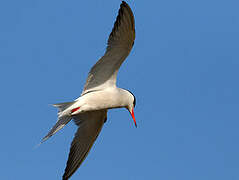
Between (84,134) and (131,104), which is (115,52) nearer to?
(131,104)

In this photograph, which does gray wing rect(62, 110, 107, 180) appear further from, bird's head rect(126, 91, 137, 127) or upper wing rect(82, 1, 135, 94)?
upper wing rect(82, 1, 135, 94)

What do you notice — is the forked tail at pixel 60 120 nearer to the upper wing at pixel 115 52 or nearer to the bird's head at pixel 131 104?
the upper wing at pixel 115 52

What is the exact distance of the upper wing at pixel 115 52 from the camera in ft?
21.5

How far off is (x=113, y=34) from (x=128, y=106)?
151 centimetres

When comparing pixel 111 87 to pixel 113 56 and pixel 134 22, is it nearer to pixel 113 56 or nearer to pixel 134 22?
pixel 113 56

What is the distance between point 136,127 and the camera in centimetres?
745

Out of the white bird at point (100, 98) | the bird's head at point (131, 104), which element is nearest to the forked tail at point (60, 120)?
the white bird at point (100, 98)

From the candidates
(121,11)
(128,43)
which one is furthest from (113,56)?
(121,11)

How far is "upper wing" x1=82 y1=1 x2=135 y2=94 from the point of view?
6.54 m

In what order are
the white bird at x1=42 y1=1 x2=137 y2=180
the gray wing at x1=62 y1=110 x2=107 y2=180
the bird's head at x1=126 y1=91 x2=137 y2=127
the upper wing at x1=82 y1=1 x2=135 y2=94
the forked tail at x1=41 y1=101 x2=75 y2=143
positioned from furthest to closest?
the gray wing at x1=62 y1=110 x2=107 y2=180 < the bird's head at x1=126 y1=91 x2=137 y2=127 < the forked tail at x1=41 y1=101 x2=75 y2=143 < the white bird at x1=42 y1=1 x2=137 y2=180 < the upper wing at x1=82 y1=1 x2=135 y2=94

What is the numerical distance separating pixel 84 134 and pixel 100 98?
3.82 ft

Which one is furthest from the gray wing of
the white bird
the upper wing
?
the upper wing

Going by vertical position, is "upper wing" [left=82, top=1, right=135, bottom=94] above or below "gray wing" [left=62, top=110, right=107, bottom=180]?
above

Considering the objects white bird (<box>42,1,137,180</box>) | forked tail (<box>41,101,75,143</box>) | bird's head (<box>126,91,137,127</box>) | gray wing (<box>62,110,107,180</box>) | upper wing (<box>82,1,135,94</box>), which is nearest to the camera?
upper wing (<box>82,1,135,94</box>)
